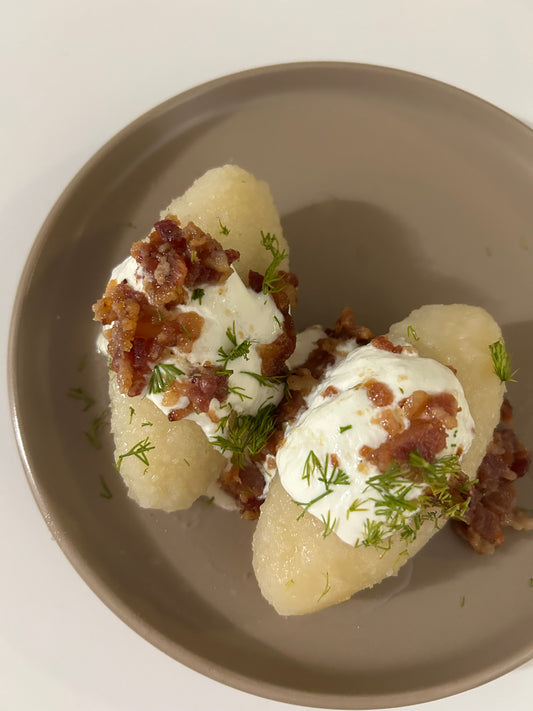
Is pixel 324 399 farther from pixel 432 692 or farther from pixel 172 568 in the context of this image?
pixel 432 692

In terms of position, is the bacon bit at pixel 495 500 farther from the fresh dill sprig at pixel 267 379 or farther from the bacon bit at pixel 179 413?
the bacon bit at pixel 179 413

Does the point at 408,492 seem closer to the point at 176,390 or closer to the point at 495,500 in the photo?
the point at 495,500

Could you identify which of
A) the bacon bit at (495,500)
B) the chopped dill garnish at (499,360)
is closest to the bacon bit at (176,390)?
the chopped dill garnish at (499,360)

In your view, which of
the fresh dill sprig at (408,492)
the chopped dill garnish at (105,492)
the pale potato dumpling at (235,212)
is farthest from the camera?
the chopped dill garnish at (105,492)

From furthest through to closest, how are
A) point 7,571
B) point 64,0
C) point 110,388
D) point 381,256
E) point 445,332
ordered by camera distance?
point 64,0
point 7,571
point 381,256
point 110,388
point 445,332

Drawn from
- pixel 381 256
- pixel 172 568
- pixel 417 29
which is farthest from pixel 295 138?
pixel 172 568

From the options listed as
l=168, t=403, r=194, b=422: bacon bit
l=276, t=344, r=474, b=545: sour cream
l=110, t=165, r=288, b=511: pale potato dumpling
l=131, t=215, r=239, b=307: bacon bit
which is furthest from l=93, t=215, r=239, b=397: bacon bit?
l=276, t=344, r=474, b=545: sour cream
